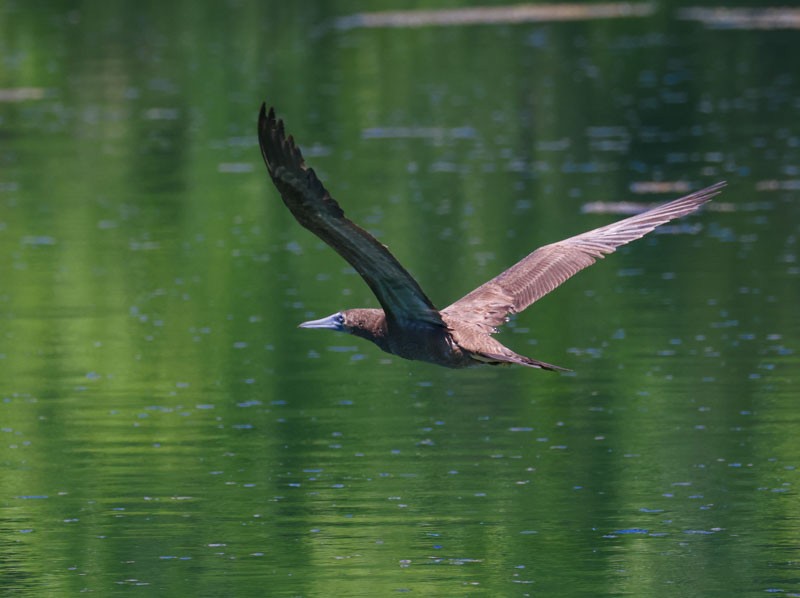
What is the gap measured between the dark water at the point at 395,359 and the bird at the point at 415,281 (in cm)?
109

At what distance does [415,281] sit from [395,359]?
6.54 m

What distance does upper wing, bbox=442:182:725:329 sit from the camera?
37.9 ft

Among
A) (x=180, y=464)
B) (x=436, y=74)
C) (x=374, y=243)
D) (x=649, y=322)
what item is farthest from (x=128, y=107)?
(x=374, y=243)

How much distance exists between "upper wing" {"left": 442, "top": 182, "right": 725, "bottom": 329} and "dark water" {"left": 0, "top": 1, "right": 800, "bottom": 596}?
3.92ft

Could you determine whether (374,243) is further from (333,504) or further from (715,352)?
(715,352)

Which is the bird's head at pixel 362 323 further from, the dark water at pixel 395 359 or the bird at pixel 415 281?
the dark water at pixel 395 359

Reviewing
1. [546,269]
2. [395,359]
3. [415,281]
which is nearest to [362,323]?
[415,281]

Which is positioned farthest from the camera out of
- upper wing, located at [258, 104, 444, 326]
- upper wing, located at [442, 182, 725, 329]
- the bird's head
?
upper wing, located at [442, 182, 725, 329]

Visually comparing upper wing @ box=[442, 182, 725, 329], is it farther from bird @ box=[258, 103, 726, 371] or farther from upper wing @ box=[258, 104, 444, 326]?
upper wing @ box=[258, 104, 444, 326]

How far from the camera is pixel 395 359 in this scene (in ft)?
54.6

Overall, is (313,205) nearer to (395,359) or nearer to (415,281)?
(415,281)

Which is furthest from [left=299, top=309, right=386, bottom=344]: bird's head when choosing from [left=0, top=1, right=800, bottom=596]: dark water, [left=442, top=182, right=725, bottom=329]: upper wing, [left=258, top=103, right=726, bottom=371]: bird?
[left=0, top=1, right=800, bottom=596]: dark water

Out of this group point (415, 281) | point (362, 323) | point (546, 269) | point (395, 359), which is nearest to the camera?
point (415, 281)

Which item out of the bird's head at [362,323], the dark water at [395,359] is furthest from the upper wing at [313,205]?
the dark water at [395,359]
